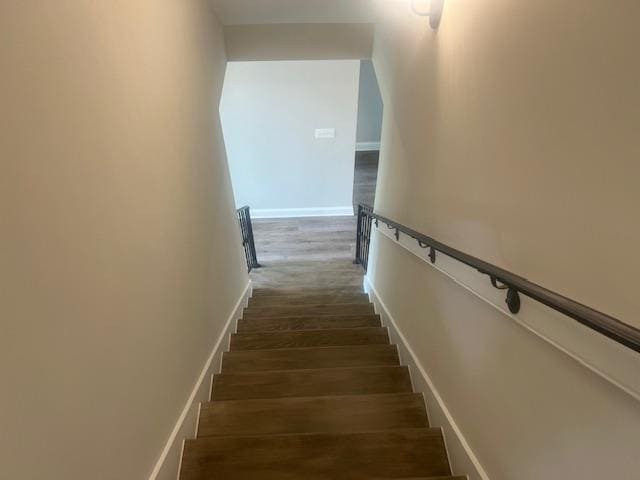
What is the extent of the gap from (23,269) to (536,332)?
123 centimetres

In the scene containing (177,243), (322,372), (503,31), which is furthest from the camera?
(322,372)

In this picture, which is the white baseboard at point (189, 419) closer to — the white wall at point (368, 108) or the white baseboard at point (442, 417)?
the white baseboard at point (442, 417)

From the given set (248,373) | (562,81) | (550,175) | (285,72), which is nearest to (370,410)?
(248,373)

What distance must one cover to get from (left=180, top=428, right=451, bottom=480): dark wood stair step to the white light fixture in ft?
5.99

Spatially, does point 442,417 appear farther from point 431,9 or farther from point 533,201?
point 431,9

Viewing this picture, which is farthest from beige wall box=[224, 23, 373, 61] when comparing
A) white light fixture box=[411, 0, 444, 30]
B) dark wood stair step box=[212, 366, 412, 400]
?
dark wood stair step box=[212, 366, 412, 400]

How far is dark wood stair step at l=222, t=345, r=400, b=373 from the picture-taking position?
2652mm

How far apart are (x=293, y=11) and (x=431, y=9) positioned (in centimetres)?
153

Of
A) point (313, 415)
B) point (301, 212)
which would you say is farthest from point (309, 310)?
point (301, 212)

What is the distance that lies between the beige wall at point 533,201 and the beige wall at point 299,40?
1.35 meters

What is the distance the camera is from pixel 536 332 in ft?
3.58

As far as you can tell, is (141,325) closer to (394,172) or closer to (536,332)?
(536,332)

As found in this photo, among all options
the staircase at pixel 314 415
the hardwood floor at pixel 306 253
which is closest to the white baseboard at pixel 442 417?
the staircase at pixel 314 415

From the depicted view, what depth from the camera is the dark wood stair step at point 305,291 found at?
430cm
